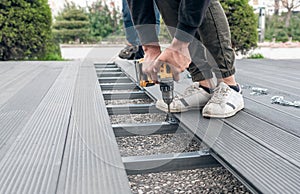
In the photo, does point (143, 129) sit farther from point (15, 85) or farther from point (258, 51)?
point (258, 51)

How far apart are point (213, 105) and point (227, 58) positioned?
20 centimetres

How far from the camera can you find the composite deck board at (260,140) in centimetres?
77

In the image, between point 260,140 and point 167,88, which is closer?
point 260,140

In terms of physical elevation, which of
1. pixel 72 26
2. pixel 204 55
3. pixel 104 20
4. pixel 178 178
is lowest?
pixel 178 178

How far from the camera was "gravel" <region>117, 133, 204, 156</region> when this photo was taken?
1319mm

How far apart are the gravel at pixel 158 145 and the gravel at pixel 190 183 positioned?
0.50 feet

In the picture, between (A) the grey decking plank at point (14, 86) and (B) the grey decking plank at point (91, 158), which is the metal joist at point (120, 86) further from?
(B) the grey decking plank at point (91, 158)

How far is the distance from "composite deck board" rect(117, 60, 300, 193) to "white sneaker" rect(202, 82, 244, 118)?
0.09 ft

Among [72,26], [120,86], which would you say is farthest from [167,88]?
[72,26]

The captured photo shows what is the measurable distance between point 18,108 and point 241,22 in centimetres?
402

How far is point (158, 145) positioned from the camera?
1.40 meters

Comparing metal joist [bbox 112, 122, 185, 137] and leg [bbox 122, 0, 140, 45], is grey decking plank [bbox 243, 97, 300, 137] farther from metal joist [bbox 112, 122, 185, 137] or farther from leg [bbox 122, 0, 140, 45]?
leg [bbox 122, 0, 140, 45]

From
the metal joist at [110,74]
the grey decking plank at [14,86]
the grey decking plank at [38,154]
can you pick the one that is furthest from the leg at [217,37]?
the metal joist at [110,74]

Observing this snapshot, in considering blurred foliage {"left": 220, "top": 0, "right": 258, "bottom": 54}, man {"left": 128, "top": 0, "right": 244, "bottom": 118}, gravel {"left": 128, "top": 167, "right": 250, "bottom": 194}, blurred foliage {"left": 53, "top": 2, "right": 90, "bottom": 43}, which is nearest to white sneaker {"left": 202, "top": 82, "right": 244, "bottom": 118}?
man {"left": 128, "top": 0, "right": 244, "bottom": 118}
